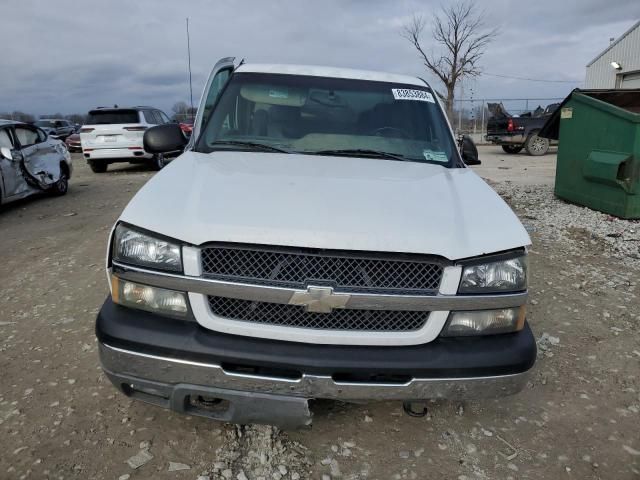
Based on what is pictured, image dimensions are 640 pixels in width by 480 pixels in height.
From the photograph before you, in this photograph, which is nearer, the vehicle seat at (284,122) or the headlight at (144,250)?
the headlight at (144,250)

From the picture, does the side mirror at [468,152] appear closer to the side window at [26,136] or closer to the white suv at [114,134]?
the side window at [26,136]

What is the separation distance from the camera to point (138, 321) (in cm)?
215

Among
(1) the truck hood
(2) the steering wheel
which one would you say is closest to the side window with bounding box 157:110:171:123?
(2) the steering wheel

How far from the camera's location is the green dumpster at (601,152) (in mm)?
6703

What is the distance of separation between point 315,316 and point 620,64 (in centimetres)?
2790

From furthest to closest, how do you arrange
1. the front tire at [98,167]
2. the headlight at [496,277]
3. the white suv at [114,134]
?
the front tire at [98,167]
the white suv at [114,134]
the headlight at [496,277]

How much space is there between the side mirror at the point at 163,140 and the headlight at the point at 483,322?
8.19 ft

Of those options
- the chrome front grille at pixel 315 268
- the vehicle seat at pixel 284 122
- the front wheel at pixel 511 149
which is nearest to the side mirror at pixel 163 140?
the vehicle seat at pixel 284 122

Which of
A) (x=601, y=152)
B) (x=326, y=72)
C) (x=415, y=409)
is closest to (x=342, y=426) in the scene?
(x=415, y=409)

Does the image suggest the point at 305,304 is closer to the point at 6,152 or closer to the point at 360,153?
A: the point at 360,153

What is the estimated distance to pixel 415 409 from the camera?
2.49m

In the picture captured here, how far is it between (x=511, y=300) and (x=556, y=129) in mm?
8643

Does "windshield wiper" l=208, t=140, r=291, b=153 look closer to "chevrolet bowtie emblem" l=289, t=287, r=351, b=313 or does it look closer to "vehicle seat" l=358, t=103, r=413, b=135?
"vehicle seat" l=358, t=103, r=413, b=135

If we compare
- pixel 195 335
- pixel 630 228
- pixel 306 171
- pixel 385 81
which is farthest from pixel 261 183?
pixel 630 228
